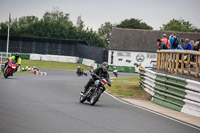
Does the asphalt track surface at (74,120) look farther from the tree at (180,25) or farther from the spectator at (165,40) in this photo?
the tree at (180,25)

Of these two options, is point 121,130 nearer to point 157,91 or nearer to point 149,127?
point 149,127

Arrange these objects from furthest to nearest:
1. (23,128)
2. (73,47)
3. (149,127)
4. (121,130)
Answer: (73,47)
(149,127)
(121,130)
(23,128)

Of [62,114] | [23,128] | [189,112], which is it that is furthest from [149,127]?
[189,112]

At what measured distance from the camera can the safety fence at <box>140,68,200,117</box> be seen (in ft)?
46.6

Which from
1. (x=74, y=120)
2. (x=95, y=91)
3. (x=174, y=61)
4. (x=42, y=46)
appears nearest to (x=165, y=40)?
(x=174, y=61)

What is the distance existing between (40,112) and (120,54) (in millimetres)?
64226

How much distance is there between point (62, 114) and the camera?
11391 millimetres

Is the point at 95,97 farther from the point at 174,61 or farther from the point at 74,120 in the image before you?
the point at 174,61

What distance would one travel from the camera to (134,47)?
76062 millimetres

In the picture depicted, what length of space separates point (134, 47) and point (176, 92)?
198 ft

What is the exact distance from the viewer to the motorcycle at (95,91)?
14.8 m

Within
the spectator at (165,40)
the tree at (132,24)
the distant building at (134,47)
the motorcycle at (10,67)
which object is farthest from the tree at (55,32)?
the spectator at (165,40)

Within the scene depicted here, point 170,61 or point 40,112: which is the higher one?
point 170,61

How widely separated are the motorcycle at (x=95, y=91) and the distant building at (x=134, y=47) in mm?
58234
